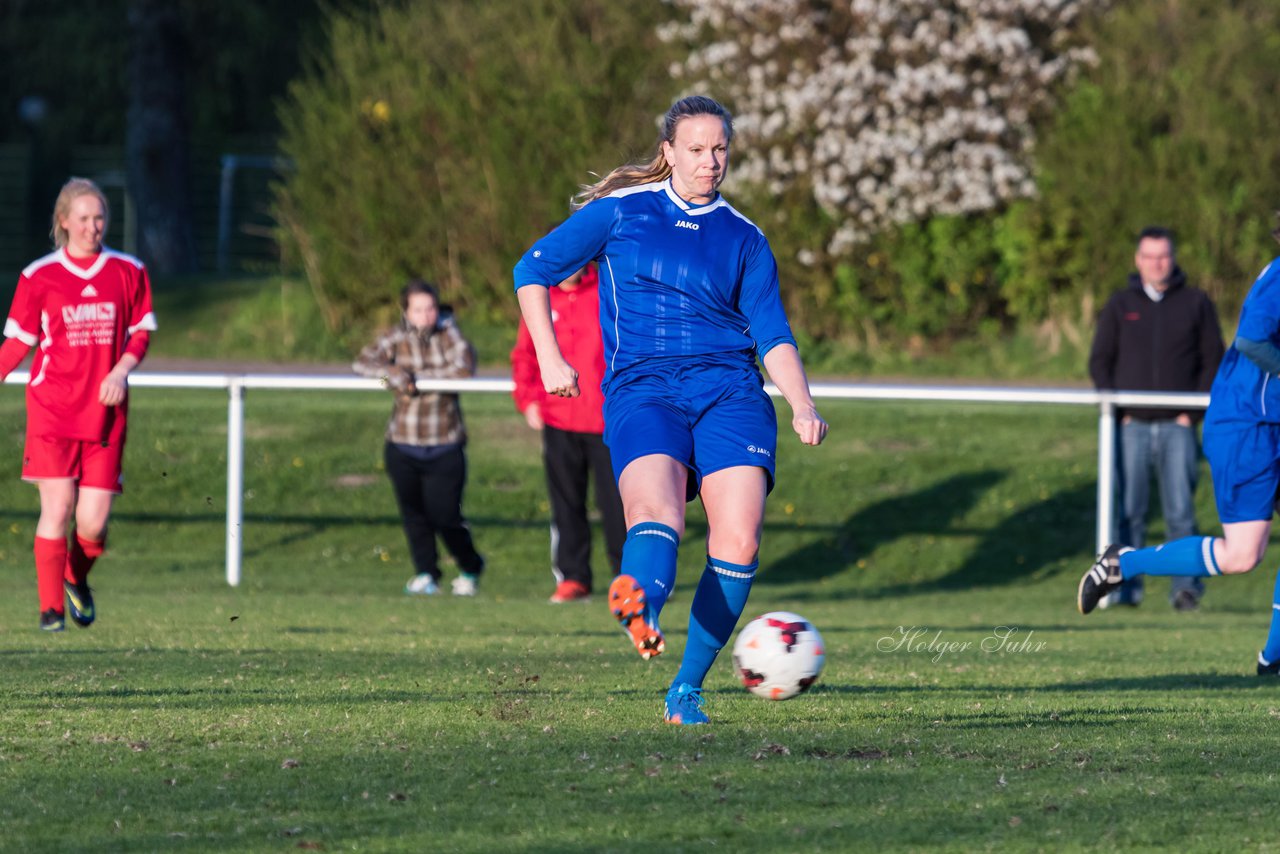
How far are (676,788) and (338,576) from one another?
8.70m

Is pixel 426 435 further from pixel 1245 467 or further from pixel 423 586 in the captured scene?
pixel 1245 467

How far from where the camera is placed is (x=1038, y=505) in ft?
47.8

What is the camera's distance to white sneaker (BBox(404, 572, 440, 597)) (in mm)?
Result: 12273

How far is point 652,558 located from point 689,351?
74cm

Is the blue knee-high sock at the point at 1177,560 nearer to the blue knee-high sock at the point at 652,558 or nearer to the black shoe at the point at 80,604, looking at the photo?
the blue knee-high sock at the point at 652,558

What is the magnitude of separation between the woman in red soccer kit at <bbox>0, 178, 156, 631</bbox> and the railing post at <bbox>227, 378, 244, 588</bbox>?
9.38 feet

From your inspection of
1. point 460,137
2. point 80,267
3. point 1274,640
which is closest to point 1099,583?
point 1274,640

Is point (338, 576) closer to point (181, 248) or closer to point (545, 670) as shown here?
point (545, 670)

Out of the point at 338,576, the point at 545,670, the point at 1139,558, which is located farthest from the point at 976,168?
the point at 545,670

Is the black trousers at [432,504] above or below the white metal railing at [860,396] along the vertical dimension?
below

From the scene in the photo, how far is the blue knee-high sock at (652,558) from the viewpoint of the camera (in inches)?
212

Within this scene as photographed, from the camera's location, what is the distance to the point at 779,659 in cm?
570

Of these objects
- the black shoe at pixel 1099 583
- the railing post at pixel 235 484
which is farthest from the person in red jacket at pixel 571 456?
the black shoe at pixel 1099 583

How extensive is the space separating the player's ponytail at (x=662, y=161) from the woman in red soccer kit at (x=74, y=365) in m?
3.60
